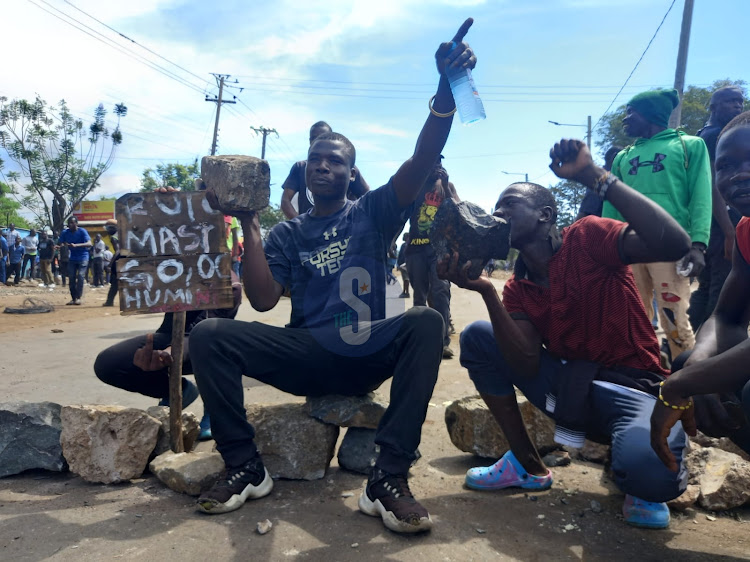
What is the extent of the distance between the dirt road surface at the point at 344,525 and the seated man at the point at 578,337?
6.0 inches

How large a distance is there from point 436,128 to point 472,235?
60 cm

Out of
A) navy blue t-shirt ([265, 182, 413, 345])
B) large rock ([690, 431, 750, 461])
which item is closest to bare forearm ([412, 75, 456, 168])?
navy blue t-shirt ([265, 182, 413, 345])

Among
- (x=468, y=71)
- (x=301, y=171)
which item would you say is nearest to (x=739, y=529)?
(x=468, y=71)

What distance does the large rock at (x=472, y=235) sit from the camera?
7.32ft

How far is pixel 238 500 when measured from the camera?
7.80 feet

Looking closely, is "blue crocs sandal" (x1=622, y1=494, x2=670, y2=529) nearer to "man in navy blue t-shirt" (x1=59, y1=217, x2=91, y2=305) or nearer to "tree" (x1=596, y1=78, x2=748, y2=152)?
"man in navy blue t-shirt" (x1=59, y1=217, x2=91, y2=305)

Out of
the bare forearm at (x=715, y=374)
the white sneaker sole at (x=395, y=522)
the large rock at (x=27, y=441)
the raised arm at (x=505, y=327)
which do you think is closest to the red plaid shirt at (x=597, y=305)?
the raised arm at (x=505, y=327)

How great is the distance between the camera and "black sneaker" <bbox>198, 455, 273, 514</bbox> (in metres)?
2.33

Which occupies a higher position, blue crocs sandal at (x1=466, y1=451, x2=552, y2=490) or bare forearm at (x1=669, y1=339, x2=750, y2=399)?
bare forearm at (x1=669, y1=339, x2=750, y2=399)

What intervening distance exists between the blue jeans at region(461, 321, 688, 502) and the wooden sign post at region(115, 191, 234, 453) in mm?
1273

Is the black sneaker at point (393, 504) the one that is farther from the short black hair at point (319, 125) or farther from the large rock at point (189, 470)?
the short black hair at point (319, 125)

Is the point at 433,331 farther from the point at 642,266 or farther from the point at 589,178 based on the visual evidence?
the point at 642,266

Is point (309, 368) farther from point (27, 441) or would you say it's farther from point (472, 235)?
point (27, 441)

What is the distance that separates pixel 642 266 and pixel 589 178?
1889 mm
